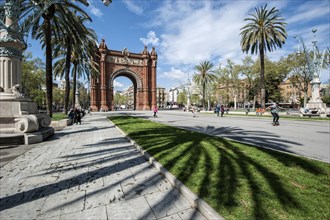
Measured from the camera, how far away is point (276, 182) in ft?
11.8

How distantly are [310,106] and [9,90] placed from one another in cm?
3203

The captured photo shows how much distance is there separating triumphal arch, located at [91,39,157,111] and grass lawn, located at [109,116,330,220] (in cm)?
4972

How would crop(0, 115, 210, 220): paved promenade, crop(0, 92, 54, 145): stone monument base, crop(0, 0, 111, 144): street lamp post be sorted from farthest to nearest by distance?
crop(0, 0, 111, 144): street lamp post < crop(0, 92, 54, 145): stone monument base < crop(0, 115, 210, 220): paved promenade

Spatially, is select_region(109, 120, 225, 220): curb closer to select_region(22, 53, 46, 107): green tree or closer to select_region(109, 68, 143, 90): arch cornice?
select_region(22, 53, 46, 107): green tree

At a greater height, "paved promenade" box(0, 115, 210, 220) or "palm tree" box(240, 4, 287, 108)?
"palm tree" box(240, 4, 287, 108)

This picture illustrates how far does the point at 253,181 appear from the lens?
3.63m

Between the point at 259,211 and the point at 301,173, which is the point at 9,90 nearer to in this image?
the point at 259,211

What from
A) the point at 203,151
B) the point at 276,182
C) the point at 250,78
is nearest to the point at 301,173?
the point at 276,182

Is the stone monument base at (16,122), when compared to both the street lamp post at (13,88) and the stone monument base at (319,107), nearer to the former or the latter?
the street lamp post at (13,88)

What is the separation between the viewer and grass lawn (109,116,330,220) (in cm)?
267

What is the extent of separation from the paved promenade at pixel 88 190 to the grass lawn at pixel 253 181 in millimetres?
462

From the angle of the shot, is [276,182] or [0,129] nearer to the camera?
[276,182]

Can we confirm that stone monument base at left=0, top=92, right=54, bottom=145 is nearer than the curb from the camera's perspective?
No

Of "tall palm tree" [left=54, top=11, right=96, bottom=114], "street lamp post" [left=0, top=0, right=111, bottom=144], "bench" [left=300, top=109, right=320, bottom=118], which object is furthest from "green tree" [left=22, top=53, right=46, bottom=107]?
"bench" [left=300, top=109, right=320, bottom=118]
